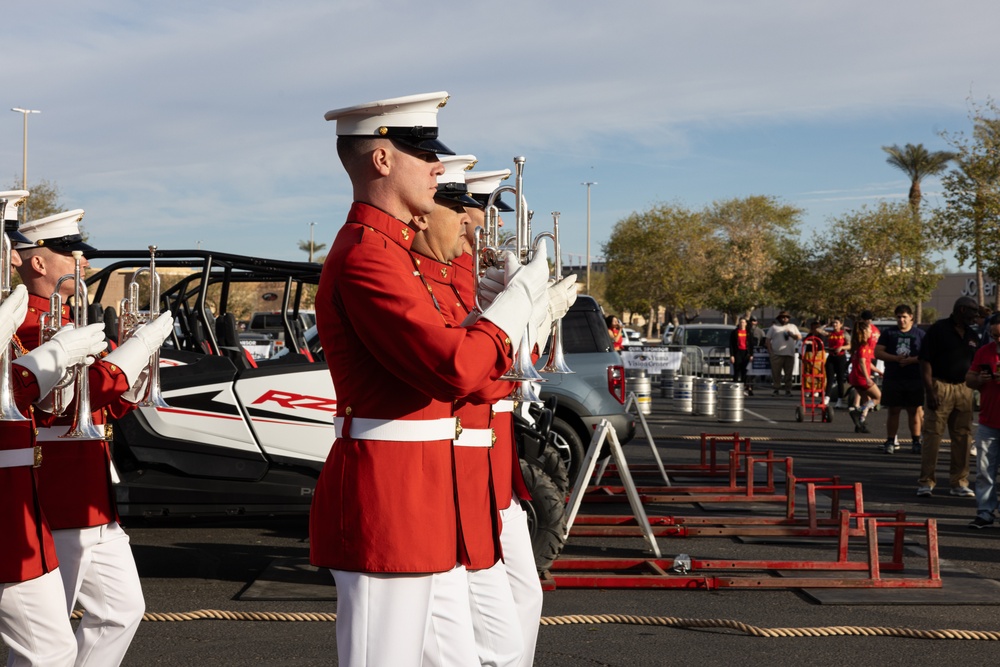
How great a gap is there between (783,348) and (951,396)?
14.4m

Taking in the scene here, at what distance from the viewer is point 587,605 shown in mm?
6648

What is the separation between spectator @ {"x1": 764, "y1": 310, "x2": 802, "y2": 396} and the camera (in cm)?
2464

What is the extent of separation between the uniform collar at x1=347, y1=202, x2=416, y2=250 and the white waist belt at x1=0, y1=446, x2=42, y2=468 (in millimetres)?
1431

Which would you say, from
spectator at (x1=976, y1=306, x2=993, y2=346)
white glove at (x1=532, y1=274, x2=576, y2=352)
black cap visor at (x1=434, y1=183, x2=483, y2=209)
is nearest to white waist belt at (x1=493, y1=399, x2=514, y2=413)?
white glove at (x1=532, y1=274, x2=576, y2=352)

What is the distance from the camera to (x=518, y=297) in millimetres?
2842

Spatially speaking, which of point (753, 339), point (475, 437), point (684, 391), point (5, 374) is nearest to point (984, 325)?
point (684, 391)

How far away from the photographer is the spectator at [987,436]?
922cm

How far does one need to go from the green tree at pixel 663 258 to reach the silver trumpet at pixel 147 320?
205 feet

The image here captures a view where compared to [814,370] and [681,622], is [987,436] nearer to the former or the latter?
[681,622]

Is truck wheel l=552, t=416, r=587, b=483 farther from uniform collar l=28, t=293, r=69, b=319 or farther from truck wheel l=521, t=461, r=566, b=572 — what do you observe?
uniform collar l=28, t=293, r=69, b=319

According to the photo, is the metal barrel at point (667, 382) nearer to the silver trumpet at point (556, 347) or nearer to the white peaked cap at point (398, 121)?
the silver trumpet at point (556, 347)

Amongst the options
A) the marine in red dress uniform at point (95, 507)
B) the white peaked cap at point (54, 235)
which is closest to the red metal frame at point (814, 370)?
the white peaked cap at point (54, 235)

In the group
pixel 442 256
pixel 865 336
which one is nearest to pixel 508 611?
pixel 442 256

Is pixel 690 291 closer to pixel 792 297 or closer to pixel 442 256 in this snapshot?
pixel 792 297
